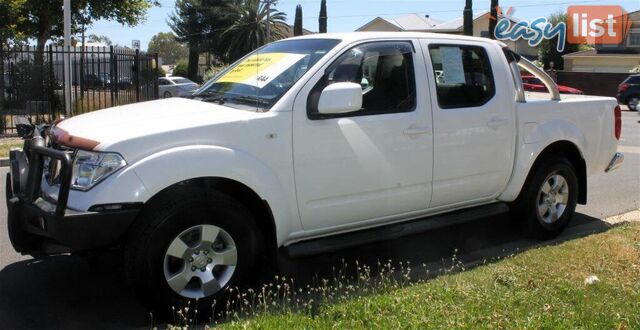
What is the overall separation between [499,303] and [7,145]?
11012 millimetres

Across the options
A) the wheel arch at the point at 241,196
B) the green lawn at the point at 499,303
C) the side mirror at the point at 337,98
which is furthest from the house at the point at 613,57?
the wheel arch at the point at 241,196

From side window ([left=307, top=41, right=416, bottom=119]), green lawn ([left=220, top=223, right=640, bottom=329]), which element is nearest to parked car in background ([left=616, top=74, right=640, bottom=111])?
green lawn ([left=220, top=223, right=640, bottom=329])

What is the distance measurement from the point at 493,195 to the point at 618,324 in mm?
1960

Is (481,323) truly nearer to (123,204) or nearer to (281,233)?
(281,233)

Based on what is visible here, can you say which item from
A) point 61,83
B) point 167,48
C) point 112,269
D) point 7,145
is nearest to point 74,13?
point 61,83

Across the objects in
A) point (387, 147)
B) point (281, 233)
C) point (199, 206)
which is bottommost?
point (281, 233)

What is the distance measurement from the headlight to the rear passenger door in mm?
2431

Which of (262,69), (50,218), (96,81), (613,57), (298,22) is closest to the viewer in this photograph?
(50,218)

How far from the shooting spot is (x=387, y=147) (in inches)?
178

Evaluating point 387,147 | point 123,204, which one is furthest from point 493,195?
point 123,204

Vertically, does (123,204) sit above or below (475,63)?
below

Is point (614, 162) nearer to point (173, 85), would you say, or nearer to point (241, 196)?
point (241, 196)

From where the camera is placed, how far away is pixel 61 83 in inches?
735

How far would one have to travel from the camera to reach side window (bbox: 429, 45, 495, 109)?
4977mm
